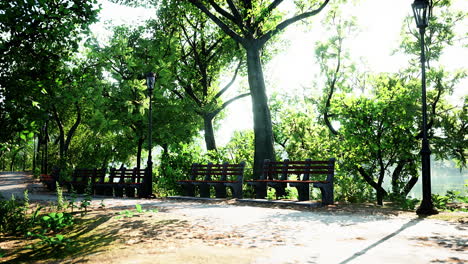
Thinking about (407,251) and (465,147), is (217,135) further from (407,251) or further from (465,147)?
(407,251)

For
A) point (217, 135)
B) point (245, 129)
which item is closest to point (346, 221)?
point (245, 129)

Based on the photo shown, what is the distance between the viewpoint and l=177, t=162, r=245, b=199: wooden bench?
498 inches

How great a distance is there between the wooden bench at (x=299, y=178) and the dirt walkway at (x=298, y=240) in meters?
1.69

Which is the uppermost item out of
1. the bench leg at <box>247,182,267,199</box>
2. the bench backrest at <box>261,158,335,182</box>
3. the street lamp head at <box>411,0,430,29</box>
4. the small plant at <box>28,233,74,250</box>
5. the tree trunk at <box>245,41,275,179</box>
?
the street lamp head at <box>411,0,430,29</box>

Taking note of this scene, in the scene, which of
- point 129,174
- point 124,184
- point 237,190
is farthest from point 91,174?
point 237,190

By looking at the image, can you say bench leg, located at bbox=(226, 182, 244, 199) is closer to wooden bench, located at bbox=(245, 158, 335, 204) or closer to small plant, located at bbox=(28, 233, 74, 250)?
wooden bench, located at bbox=(245, 158, 335, 204)

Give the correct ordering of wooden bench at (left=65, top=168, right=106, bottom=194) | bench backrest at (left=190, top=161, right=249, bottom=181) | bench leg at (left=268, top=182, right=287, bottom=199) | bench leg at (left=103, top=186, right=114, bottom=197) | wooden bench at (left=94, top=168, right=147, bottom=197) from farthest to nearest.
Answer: wooden bench at (left=65, top=168, right=106, bottom=194)
bench leg at (left=103, top=186, right=114, bottom=197)
wooden bench at (left=94, top=168, right=147, bottom=197)
bench backrest at (left=190, top=161, right=249, bottom=181)
bench leg at (left=268, top=182, right=287, bottom=199)

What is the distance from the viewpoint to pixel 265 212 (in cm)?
904

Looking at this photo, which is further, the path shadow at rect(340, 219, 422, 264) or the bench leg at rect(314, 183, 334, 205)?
the bench leg at rect(314, 183, 334, 205)

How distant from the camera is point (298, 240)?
596 cm

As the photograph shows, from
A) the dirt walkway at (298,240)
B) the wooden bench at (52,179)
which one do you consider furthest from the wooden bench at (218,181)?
the wooden bench at (52,179)

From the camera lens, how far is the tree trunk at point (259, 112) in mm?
15016

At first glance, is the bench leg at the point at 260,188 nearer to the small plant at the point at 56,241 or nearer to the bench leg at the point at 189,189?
the bench leg at the point at 189,189

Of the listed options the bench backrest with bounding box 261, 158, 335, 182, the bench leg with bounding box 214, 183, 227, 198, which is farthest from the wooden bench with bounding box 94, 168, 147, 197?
the bench backrest with bounding box 261, 158, 335, 182
